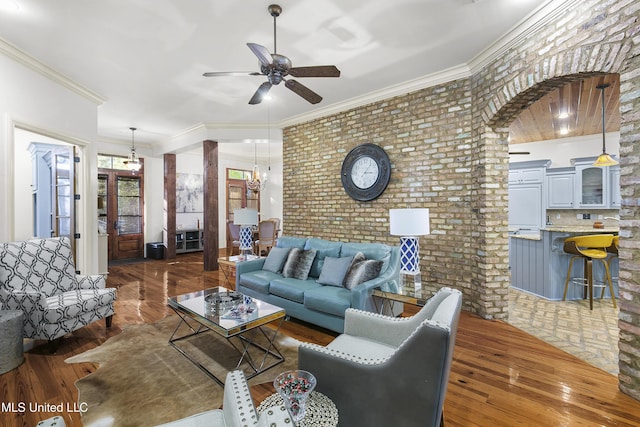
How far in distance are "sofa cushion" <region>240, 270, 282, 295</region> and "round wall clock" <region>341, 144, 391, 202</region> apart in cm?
185

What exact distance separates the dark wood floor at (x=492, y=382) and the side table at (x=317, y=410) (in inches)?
37.2

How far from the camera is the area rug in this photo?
72.6 inches

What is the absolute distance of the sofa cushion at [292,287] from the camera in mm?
3113

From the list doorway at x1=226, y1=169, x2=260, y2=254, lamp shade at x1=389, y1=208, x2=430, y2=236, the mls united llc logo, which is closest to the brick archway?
lamp shade at x1=389, y1=208, x2=430, y2=236

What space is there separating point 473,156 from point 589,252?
202 cm

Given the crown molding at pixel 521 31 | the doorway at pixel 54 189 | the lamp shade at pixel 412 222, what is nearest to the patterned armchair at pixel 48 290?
the doorway at pixel 54 189

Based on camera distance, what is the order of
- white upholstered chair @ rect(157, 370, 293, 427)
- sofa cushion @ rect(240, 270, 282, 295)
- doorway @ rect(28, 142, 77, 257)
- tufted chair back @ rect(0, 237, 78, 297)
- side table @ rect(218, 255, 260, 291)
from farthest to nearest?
side table @ rect(218, 255, 260, 291) → doorway @ rect(28, 142, 77, 257) → sofa cushion @ rect(240, 270, 282, 295) → tufted chair back @ rect(0, 237, 78, 297) → white upholstered chair @ rect(157, 370, 293, 427)

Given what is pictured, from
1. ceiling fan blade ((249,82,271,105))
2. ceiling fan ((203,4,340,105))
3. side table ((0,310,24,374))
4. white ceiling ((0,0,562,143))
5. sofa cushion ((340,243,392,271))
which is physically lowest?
side table ((0,310,24,374))

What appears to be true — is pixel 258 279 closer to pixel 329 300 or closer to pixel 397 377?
pixel 329 300

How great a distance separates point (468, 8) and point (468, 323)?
3.13 metres

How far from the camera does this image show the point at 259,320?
89.3 inches

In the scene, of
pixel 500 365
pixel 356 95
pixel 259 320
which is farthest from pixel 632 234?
pixel 356 95

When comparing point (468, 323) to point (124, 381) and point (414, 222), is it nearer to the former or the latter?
point (414, 222)

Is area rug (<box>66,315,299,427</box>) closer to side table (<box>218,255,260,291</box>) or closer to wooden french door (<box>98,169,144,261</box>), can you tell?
side table (<box>218,255,260,291</box>)
